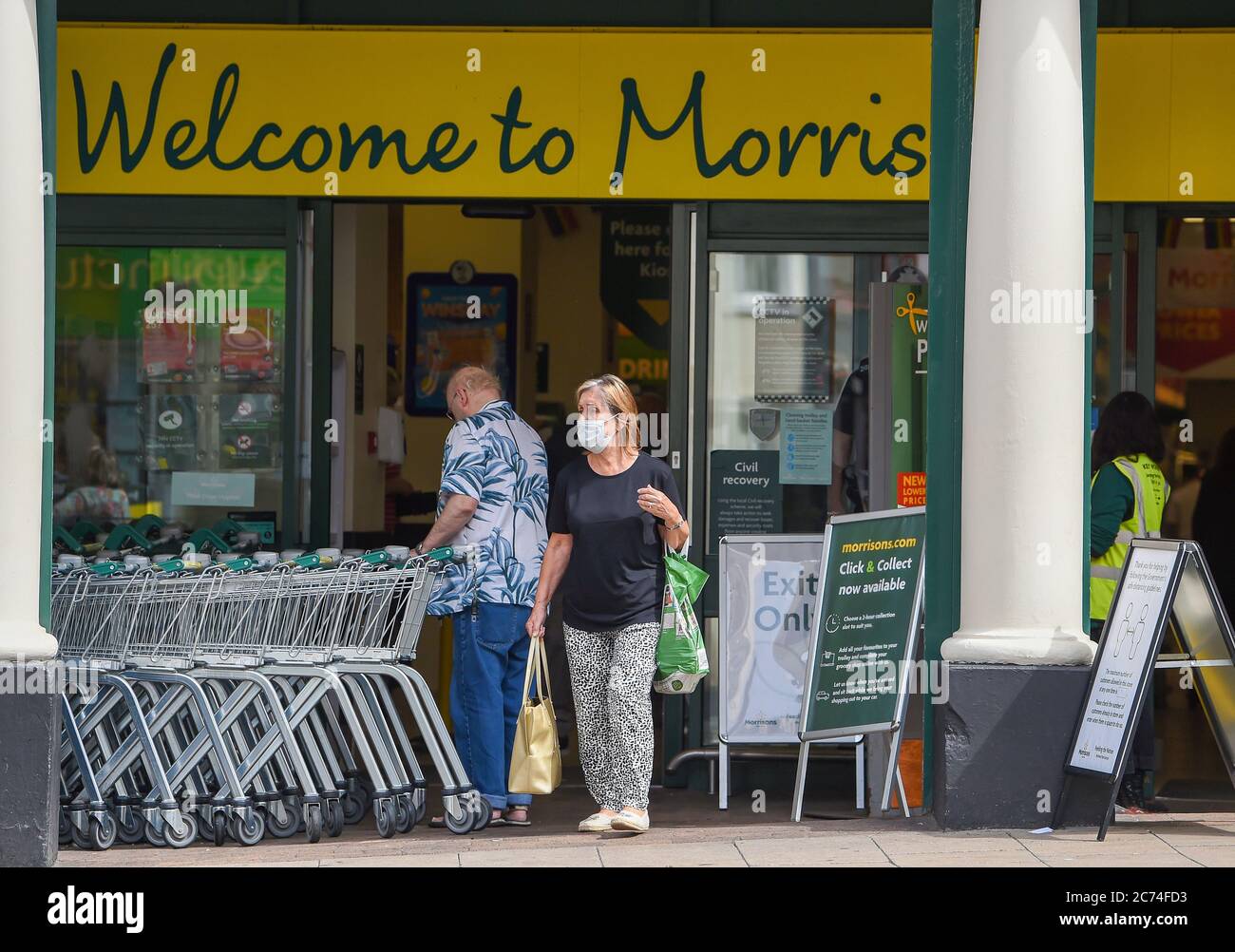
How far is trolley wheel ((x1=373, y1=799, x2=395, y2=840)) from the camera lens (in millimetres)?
7355

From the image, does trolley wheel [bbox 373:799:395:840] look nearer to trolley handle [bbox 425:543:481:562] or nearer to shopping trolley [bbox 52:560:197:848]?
shopping trolley [bbox 52:560:197:848]

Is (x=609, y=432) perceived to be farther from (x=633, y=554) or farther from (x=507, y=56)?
(x=507, y=56)

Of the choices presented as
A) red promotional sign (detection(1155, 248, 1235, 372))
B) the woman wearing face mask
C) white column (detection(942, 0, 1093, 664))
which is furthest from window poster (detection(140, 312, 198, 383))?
red promotional sign (detection(1155, 248, 1235, 372))

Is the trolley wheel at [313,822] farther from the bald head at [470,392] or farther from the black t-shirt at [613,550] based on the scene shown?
the bald head at [470,392]

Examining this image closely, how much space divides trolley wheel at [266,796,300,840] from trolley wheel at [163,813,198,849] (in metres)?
0.33

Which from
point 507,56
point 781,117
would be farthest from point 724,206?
point 507,56

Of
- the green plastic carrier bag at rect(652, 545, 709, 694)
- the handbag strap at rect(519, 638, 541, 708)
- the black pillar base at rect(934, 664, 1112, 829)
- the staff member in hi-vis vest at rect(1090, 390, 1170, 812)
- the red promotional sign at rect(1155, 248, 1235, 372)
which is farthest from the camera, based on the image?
the red promotional sign at rect(1155, 248, 1235, 372)

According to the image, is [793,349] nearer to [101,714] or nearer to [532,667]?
[532,667]

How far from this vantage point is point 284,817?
7.41 m

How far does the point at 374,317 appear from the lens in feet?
34.2

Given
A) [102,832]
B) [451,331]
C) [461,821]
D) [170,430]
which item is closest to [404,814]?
[461,821]

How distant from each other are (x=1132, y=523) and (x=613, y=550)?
2516 mm

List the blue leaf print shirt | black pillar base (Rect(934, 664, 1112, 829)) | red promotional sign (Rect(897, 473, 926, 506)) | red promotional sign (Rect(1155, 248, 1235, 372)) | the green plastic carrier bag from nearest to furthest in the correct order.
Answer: black pillar base (Rect(934, 664, 1112, 829)) < the green plastic carrier bag < the blue leaf print shirt < red promotional sign (Rect(897, 473, 926, 506)) < red promotional sign (Rect(1155, 248, 1235, 372))

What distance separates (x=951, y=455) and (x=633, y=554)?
54.5 inches
